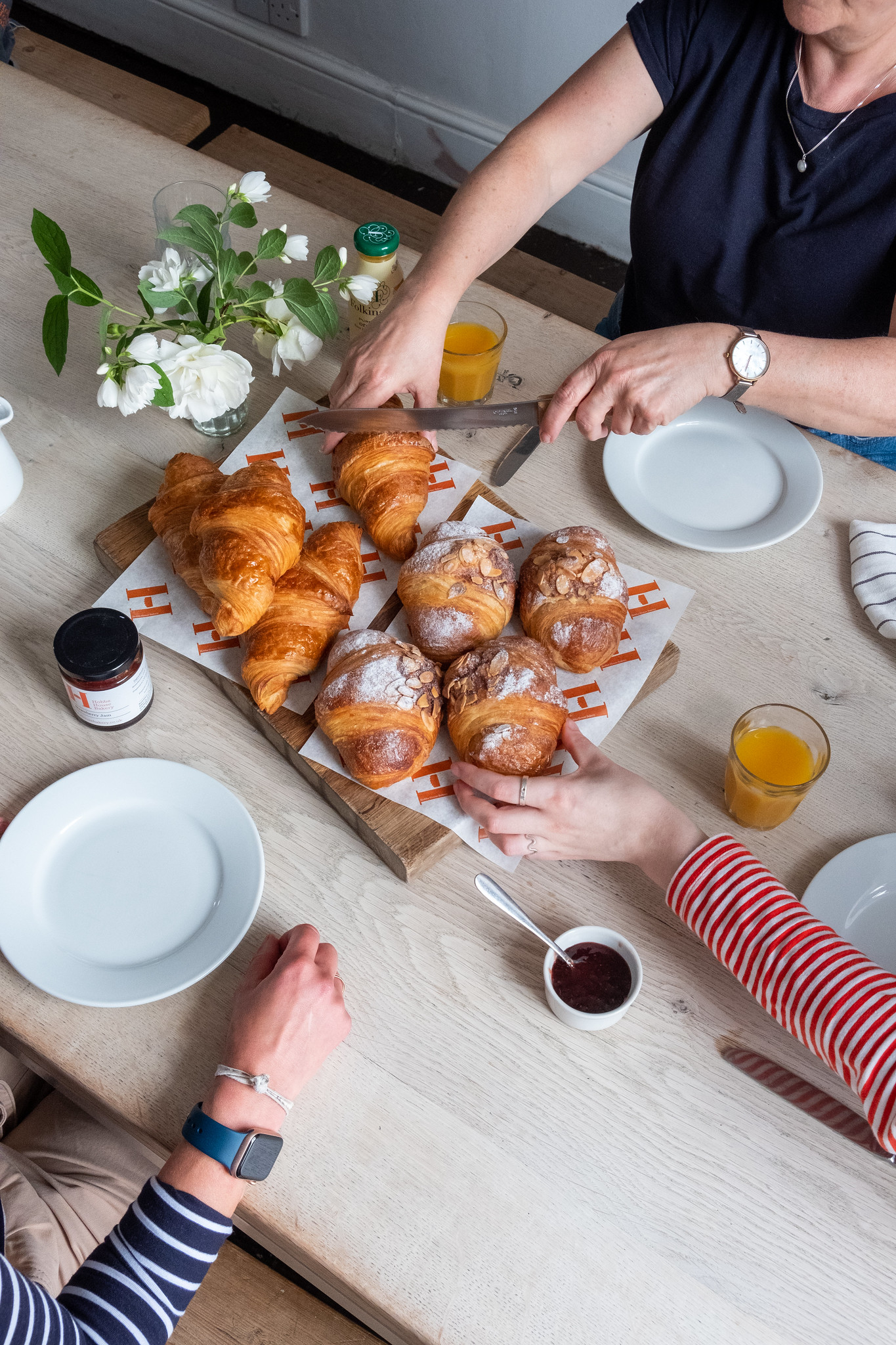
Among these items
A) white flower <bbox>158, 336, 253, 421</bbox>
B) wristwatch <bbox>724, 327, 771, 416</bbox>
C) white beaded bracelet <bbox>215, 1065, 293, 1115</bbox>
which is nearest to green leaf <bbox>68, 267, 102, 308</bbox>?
white flower <bbox>158, 336, 253, 421</bbox>

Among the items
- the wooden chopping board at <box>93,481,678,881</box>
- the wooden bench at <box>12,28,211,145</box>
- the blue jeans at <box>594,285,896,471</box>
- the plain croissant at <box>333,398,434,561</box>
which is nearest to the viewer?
the wooden chopping board at <box>93,481,678,881</box>

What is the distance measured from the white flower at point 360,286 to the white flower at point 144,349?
336 mm

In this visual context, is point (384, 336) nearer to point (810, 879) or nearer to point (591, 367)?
point (591, 367)

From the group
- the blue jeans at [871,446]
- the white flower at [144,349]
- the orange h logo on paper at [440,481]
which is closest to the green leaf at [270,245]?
the white flower at [144,349]

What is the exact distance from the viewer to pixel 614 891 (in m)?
1.09

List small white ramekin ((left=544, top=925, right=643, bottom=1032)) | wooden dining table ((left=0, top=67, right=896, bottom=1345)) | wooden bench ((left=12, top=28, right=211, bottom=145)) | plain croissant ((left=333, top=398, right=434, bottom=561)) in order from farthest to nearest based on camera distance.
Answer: wooden bench ((left=12, top=28, right=211, bottom=145)), plain croissant ((left=333, top=398, right=434, bottom=561)), small white ramekin ((left=544, top=925, right=643, bottom=1032)), wooden dining table ((left=0, top=67, right=896, bottom=1345))

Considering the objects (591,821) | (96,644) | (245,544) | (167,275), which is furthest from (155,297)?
(591,821)

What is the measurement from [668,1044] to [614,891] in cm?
17

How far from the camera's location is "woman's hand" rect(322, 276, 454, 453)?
1.35 metres

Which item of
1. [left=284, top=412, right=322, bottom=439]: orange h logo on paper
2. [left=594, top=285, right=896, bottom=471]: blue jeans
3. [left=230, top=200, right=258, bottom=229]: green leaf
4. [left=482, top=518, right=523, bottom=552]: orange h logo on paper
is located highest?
[left=594, top=285, right=896, bottom=471]: blue jeans

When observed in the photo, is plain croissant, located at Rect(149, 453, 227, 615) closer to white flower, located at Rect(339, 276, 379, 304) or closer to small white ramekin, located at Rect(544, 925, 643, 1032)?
white flower, located at Rect(339, 276, 379, 304)

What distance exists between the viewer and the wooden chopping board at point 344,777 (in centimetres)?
106

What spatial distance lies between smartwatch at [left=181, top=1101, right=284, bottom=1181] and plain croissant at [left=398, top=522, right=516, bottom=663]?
564mm

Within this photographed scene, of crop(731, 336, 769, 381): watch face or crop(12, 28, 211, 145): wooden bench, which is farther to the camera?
crop(12, 28, 211, 145): wooden bench
